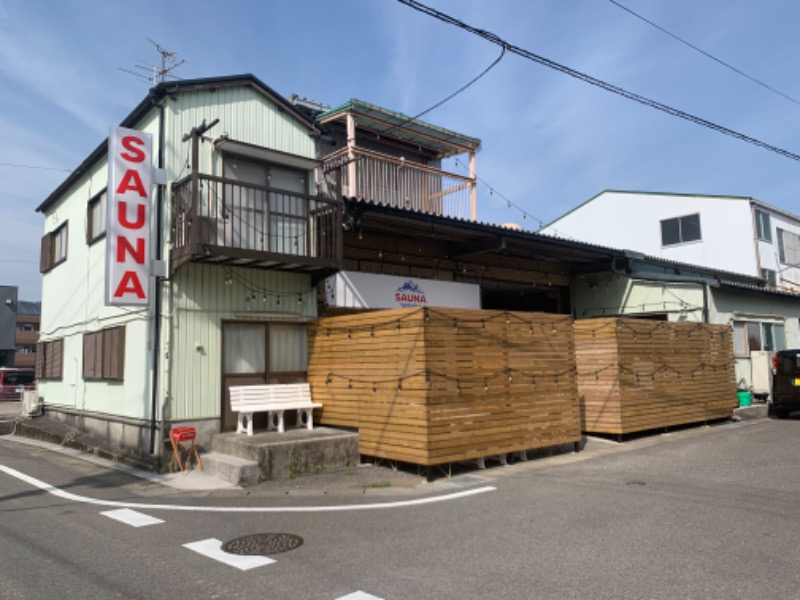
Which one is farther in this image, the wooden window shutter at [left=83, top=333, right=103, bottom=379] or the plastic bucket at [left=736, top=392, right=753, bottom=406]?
the plastic bucket at [left=736, top=392, right=753, bottom=406]

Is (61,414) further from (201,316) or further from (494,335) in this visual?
(494,335)

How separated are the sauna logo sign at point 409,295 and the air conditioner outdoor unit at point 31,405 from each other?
11068mm

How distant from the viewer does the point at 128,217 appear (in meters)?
9.51

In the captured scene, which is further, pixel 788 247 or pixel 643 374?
pixel 788 247

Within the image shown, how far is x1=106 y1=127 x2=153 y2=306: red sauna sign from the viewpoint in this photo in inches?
363

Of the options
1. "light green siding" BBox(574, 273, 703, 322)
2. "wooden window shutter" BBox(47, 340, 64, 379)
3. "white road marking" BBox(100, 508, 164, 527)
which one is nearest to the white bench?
"white road marking" BBox(100, 508, 164, 527)

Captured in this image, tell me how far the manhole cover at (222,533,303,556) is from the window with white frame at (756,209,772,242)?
27.7 metres

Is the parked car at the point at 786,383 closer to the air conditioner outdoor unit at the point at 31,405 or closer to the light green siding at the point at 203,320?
the light green siding at the point at 203,320

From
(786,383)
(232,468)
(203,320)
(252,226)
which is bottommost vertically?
(232,468)

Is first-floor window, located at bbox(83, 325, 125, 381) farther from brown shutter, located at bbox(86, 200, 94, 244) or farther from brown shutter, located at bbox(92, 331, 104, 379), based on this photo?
brown shutter, located at bbox(86, 200, 94, 244)

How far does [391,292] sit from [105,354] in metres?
6.09

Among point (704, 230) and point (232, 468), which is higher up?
point (704, 230)

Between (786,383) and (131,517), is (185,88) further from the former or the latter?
(786,383)

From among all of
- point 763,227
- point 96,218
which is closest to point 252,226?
point 96,218
